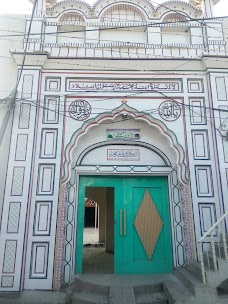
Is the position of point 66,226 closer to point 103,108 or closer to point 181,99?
point 103,108

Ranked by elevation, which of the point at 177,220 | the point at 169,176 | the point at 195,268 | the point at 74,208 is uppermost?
the point at 169,176

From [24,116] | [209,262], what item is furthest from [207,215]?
[24,116]

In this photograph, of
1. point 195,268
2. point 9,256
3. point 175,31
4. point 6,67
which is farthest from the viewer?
point 175,31

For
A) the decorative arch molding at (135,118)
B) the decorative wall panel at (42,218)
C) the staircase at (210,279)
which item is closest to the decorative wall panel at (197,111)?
the decorative arch molding at (135,118)

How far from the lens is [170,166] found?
4840 millimetres

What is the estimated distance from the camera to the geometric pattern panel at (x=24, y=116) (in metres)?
4.64

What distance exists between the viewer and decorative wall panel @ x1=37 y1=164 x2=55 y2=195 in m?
4.36

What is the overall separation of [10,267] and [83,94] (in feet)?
9.93

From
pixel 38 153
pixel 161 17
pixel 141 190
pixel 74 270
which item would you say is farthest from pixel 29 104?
pixel 161 17

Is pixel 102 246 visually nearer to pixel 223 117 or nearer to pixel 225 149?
pixel 225 149

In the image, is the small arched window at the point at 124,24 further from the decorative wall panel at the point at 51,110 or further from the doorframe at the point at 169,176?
the doorframe at the point at 169,176

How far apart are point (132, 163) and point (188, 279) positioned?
205cm

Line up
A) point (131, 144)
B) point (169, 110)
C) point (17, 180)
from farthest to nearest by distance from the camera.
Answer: point (131, 144)
point (169, 110)
point (17, 180)

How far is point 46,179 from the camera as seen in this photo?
443cm
